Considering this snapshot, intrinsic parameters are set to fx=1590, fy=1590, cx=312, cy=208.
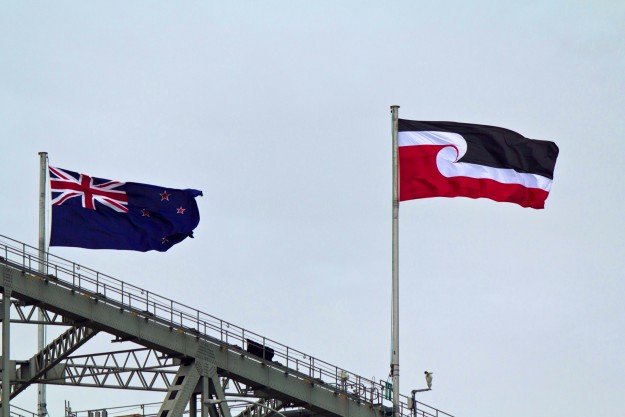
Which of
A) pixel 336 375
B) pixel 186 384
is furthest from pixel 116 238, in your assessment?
pixel 336 375

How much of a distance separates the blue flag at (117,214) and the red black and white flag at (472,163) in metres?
11.4

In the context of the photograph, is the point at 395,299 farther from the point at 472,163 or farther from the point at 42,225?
the point at 42,225

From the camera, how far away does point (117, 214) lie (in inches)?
2562

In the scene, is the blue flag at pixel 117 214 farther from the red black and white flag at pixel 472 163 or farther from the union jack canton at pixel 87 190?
the red black and white flag at pixel 472 163

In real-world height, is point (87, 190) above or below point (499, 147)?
below

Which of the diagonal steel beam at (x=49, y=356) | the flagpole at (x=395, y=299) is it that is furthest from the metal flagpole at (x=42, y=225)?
the flagpole at (x=395, y=299)

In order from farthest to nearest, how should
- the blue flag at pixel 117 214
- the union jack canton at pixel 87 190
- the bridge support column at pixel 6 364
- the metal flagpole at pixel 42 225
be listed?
the metal flagpole at pixel 42 225
the union jack canton at pixel 87 190
the blue flag at pixel 117 214
the bridge support column at pixel 6 364

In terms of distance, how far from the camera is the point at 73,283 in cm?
→ 6147

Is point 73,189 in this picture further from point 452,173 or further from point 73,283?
point 452,173

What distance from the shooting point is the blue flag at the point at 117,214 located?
6384 centimetres

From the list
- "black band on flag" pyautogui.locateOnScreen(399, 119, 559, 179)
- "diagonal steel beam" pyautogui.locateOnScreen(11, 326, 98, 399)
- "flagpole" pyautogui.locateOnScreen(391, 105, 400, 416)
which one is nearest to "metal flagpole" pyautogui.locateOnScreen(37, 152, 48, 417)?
"diagonal steel beam" pyautogui.locateOnScreen(11, 326, 98, 399)

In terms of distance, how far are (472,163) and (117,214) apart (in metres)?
15.4

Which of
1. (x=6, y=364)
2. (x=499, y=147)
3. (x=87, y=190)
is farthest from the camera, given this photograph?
(x=87, y=190)

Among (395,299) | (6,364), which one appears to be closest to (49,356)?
(6,364)
